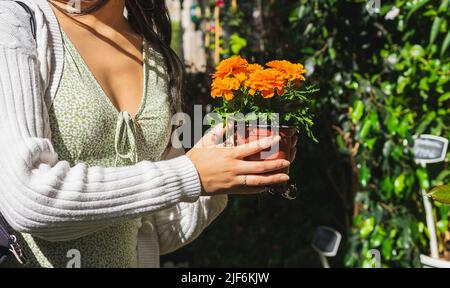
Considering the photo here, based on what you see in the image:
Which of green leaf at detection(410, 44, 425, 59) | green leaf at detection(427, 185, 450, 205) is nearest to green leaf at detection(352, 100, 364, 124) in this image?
green leaf at detection(410, 44, 425, 59)

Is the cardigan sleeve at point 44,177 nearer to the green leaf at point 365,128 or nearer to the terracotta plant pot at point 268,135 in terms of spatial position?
the terracotta plant pot at point 268,135

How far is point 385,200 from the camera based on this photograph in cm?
294

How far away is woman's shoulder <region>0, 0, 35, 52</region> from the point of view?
1062 millimetres

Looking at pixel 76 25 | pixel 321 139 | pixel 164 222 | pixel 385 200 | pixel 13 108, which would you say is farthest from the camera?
pixel 321 139

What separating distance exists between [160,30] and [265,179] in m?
0.59

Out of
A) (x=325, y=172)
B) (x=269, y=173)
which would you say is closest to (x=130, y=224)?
(x=269, y=173)

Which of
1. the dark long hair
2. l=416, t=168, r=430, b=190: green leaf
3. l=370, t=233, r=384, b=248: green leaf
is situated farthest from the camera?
l=370, t=233, r=384, b=248: green leaf

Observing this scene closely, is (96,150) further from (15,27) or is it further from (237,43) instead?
(237,43)

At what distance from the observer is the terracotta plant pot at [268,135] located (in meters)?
1.16

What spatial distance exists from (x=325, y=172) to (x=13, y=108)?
2.83 meters

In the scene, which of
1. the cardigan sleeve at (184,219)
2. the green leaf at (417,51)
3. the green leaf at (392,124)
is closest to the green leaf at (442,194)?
the cardigan sleeve at (184,219)

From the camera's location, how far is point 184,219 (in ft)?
4.84

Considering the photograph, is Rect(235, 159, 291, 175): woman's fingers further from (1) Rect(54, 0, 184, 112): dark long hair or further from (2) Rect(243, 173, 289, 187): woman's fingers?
(1) Rect(54, 0, 184, 112): dark long hair
